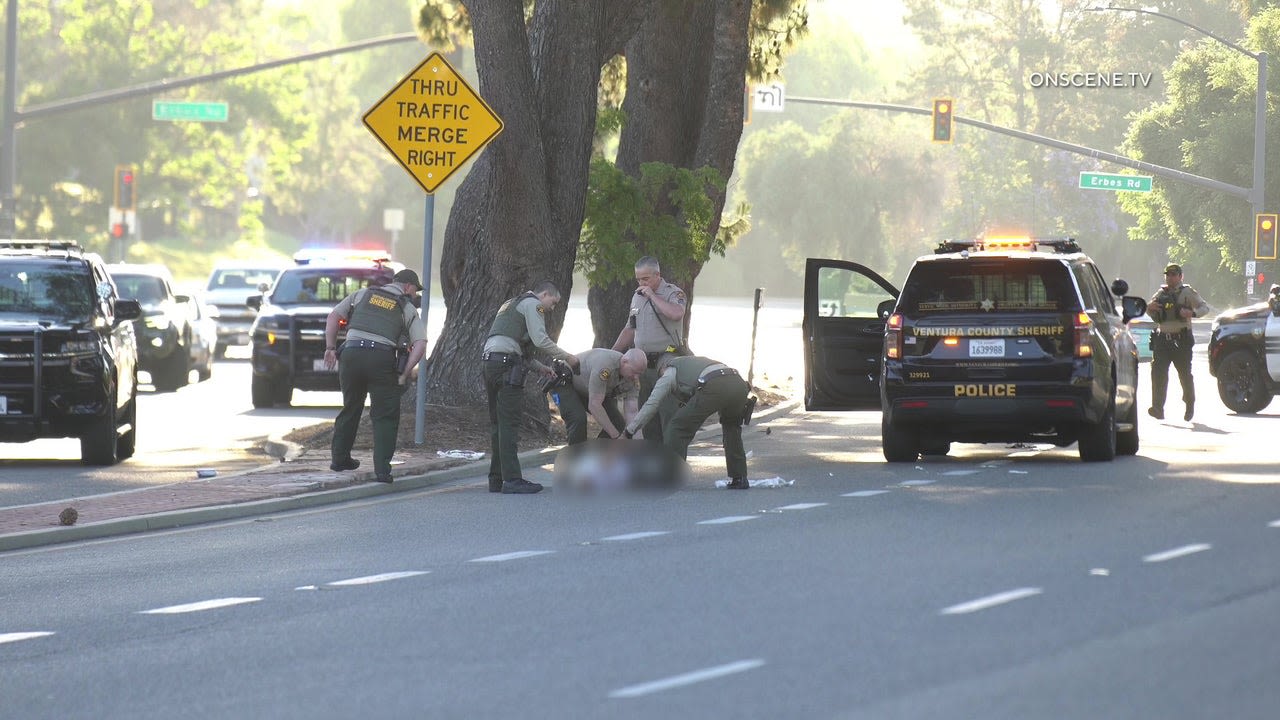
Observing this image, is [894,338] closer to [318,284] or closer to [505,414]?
[505,414]

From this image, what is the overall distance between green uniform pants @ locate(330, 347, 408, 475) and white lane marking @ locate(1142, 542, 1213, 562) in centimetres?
663

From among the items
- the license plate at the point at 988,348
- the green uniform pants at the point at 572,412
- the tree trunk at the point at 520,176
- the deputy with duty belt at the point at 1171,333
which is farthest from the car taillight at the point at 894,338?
the deputy with duty belt at the point at 1171,333

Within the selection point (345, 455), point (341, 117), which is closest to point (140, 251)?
point (341, 117)

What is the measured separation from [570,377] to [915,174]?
234ft

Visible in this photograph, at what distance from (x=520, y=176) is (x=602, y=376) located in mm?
4038

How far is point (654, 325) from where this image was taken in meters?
17.6

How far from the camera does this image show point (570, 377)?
16875mm

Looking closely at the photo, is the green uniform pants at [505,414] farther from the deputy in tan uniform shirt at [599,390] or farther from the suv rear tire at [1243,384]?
the suv rear tire at [1243,384]

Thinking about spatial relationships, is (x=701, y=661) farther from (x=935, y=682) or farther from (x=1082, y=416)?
(x=1082, y=416)

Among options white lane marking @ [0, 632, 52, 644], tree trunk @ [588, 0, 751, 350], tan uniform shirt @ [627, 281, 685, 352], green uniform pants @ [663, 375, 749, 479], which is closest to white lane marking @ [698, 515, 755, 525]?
green uniform pants @ [663, 375, 749, 479]

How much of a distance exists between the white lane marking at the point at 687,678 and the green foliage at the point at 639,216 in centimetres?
1646

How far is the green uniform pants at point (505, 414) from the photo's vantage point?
52.7ft

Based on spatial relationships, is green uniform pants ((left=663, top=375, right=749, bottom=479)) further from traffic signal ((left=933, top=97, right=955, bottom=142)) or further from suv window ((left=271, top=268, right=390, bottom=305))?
traffic signal ((left=933, top=97, right=955, bottom=142))

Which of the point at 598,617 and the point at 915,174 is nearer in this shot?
the point at 598,617
